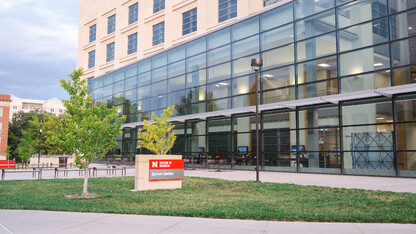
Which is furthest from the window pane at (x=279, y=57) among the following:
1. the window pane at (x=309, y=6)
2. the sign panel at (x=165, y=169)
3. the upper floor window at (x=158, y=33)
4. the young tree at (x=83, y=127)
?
the upper floor window at (x=158, y=33)

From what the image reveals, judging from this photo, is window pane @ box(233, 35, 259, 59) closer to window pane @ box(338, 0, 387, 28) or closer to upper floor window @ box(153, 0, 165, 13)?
window pane @ box(338, 0, 387, 28)

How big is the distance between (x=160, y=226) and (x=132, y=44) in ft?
132

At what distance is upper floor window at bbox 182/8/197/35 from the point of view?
36.5 meters

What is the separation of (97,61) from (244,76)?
98.1ft

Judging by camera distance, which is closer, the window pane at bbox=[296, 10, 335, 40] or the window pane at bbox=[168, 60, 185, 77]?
the window pane at bbox=[296, 10, 335, 40]

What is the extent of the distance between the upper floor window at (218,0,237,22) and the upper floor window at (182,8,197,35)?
3.48 meters

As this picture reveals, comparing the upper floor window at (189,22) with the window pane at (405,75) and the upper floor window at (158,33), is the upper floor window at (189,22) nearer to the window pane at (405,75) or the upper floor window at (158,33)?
the upper floor window at (158,33)

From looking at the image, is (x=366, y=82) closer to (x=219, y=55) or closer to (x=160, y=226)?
(x=219, y=55)

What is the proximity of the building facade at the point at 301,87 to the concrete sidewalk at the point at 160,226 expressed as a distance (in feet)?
45.3

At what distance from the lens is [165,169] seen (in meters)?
14.6

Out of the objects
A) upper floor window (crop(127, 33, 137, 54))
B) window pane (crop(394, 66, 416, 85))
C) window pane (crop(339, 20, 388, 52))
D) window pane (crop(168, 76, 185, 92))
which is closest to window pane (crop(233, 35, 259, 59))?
window pane (crop(168, 76, 185, 92))

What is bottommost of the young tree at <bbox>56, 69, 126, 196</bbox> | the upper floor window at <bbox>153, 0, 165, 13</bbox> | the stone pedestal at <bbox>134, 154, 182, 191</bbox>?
the stone pedestal at <bbox>134, 154, 182, 191</bbox>

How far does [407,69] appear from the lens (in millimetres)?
18406

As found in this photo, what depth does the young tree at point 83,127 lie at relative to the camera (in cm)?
1256
